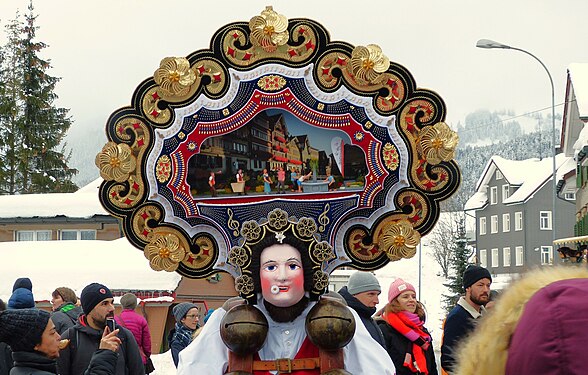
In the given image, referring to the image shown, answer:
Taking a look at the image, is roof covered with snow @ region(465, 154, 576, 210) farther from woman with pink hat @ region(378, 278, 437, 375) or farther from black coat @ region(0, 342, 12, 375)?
black coat @ region(0, 342, 12, 375)

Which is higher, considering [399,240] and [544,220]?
[399,240]

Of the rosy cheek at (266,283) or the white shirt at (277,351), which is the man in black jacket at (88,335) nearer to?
the white shirt at (277,351)

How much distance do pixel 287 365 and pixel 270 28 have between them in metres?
2.30

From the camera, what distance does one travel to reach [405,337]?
7.64 meters

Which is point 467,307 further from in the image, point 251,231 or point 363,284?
point 251,231

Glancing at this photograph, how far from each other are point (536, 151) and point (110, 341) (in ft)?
432

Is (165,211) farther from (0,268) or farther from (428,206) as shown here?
(0,268)

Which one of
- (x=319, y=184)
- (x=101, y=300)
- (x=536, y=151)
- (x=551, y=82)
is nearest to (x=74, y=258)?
(x=551, y=82)

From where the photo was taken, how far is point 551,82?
23766 millimetres

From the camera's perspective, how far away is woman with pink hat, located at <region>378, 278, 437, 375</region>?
7621mm

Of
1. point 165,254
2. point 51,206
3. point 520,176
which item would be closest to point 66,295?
point 165,254

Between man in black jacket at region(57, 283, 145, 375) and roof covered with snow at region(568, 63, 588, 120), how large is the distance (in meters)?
25.6

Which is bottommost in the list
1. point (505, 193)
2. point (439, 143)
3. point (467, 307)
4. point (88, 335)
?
point (88, 335)

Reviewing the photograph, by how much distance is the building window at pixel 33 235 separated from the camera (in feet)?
Answer: 107
